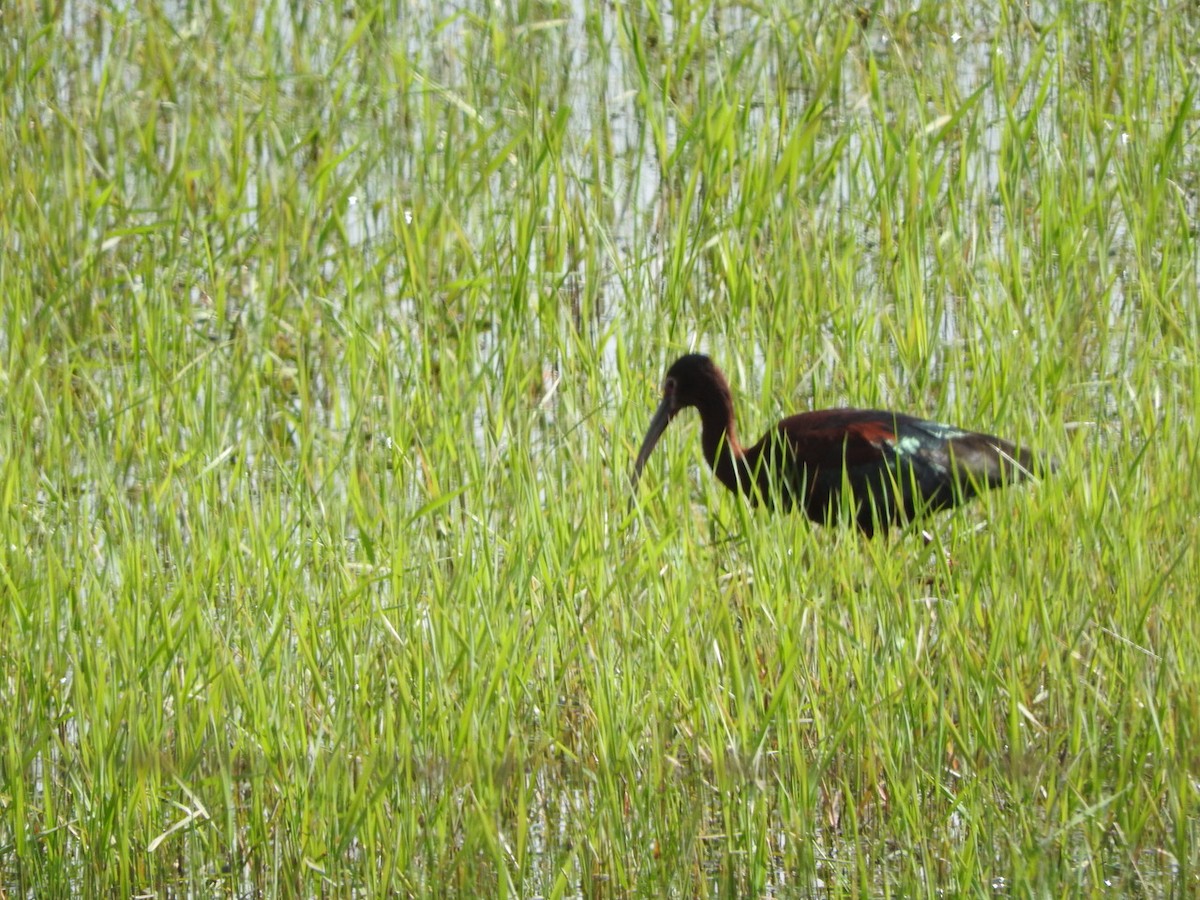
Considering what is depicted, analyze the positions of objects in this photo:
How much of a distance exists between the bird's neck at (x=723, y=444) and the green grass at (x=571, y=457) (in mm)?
60

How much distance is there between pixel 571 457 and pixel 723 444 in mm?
478

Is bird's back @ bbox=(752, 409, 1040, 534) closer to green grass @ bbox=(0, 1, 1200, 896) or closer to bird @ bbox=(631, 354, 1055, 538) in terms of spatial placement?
bird @ bbox=(631, 354, 1055, 538)

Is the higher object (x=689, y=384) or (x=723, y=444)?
(x=689, y=384)

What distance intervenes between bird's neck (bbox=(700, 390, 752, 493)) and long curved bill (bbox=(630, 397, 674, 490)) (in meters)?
0.09

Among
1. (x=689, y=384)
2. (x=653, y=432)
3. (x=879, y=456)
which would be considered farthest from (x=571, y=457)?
(x=879, y=456)

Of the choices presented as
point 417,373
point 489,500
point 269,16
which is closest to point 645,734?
point 489,500

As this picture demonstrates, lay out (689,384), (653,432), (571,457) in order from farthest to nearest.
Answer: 1. (689,384)
2. (653,432)
3. (571,457)

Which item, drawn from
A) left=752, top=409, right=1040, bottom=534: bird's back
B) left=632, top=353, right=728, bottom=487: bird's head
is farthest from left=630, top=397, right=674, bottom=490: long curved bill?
left=752, top=409, right=1040, bottom=534: bird's back

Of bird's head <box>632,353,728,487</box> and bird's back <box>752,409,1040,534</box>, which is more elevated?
bird's head <box>632,353,728,487</box>

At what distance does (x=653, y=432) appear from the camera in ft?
12.1

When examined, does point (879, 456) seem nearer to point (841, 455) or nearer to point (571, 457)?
point (841, 455)

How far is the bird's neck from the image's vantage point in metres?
3.76

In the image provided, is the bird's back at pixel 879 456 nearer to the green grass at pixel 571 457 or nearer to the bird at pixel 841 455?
the bird at pixel 841 455

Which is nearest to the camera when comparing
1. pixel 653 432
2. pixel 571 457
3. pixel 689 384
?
pixel 571 457
